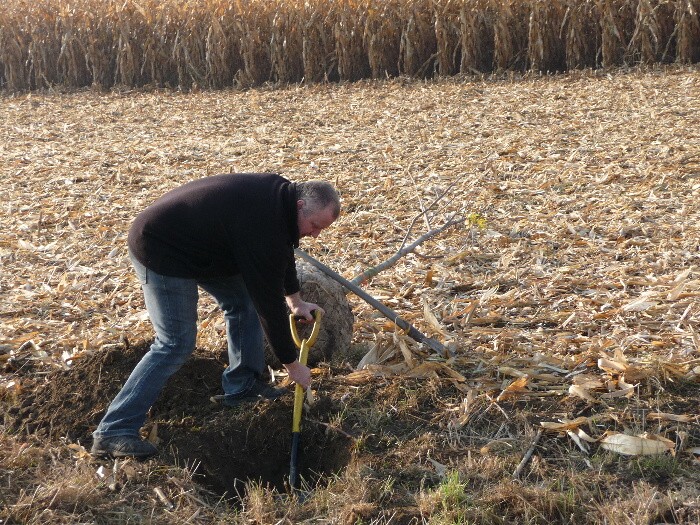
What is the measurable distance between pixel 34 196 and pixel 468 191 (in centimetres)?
424

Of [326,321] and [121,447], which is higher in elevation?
[326,321]

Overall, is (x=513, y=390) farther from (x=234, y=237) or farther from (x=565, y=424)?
(x=234, y=237)

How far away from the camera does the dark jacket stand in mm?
3715

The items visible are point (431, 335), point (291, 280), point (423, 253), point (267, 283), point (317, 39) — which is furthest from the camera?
point (317, 39)

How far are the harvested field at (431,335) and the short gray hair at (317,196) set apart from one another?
3.80ft

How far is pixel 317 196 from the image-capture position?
3750 millimetres

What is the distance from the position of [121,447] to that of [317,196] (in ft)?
4.87

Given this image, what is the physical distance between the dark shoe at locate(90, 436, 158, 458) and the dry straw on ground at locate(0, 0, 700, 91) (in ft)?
34.7

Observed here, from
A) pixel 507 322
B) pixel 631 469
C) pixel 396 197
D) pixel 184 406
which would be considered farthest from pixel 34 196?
pixel 631 469

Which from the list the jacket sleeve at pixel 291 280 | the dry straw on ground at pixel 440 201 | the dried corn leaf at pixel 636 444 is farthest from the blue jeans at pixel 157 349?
the dried corn leaf at pixel 636 444

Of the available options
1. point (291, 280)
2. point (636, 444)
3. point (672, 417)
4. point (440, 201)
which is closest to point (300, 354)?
point (291, 280)

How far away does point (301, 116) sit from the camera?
11703 millimetres

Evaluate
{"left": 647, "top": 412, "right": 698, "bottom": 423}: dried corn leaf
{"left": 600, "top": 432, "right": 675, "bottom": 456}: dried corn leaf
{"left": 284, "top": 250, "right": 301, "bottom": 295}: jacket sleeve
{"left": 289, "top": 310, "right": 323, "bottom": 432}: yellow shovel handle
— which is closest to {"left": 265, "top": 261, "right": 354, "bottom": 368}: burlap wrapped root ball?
{"left": 289, "top": 310, "right": 323, "bottom": 432}: yellow shovel handle

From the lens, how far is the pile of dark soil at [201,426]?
4.23 m
